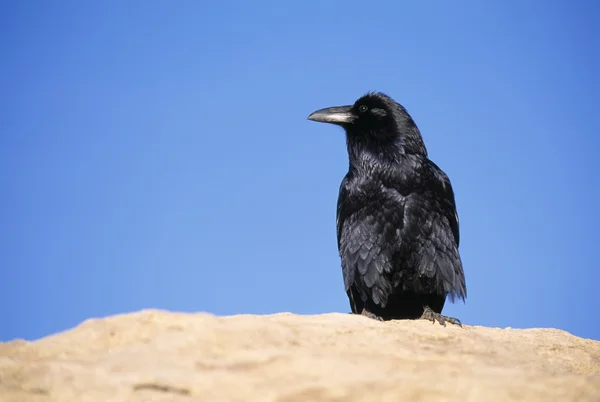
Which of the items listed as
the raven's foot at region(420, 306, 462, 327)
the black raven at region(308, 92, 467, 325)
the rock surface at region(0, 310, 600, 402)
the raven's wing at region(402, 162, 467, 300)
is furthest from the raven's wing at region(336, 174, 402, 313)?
the rock surface at region(0, 310, 600, 402)

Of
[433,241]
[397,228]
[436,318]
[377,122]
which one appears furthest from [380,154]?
[436,318]

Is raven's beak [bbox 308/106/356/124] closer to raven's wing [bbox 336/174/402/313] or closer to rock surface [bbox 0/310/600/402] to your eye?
raven's wing [bbox 336/174/402/313]

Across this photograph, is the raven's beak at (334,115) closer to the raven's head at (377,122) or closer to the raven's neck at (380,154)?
the raven's head at (377,122)

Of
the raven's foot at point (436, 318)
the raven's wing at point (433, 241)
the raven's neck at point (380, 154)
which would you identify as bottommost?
the raven's foot at point (436, 318)

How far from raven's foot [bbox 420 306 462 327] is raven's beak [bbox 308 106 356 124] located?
8.74 feet

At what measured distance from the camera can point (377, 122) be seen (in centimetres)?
911

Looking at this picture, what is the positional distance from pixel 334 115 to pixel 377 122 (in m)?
0.64

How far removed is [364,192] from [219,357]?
466cm

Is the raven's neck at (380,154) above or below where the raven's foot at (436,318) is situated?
above

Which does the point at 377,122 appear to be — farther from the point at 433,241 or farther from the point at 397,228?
the point at 433,241

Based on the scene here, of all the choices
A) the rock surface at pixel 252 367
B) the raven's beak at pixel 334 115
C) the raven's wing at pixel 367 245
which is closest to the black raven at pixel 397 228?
the raven's wing at pixel 367 245

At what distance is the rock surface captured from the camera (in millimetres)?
3818

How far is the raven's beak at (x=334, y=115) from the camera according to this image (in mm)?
9352

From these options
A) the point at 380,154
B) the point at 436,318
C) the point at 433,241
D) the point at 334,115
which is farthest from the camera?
the point at 334,115
